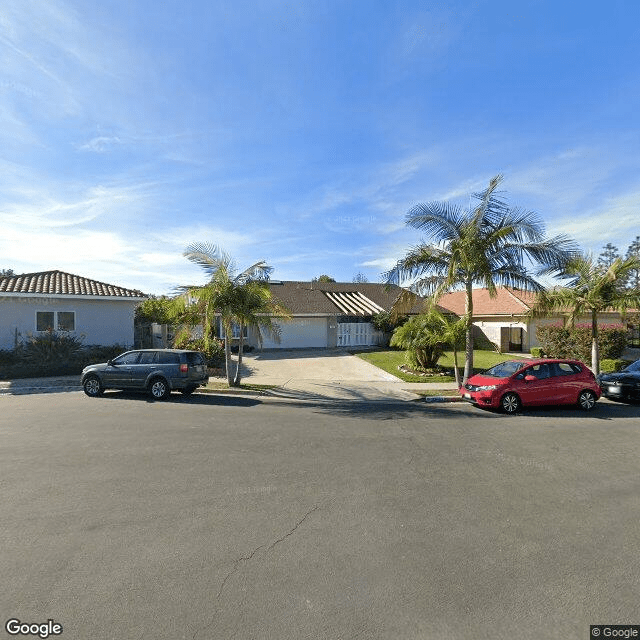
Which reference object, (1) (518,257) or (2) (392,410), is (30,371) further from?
(1) (518,257)

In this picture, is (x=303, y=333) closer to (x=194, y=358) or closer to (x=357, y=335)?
(x=357, y=335)

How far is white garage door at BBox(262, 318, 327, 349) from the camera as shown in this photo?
93.3 ft

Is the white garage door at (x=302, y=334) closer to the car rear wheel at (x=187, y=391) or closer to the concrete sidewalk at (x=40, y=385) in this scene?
the concrete sidewalk at (x=40, y=385)

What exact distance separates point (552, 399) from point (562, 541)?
8.79m

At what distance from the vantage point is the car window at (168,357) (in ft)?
44.0

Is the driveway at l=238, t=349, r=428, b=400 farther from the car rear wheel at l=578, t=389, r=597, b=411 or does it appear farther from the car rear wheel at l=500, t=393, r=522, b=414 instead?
the car rear wheel at l=578, t=389, r=597, b=411

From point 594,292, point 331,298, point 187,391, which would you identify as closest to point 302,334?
point 331,298

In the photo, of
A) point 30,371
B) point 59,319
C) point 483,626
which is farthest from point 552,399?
point 59,319

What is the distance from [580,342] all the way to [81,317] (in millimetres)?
26019

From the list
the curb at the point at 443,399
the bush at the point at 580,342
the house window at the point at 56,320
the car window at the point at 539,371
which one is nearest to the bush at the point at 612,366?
the bush at the point at 580,342

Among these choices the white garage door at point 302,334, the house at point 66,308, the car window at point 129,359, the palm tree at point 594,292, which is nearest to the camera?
the car window at point 129,359

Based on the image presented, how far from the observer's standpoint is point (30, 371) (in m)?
17.8

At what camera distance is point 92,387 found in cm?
1391

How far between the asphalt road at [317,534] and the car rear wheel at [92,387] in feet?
16.0
